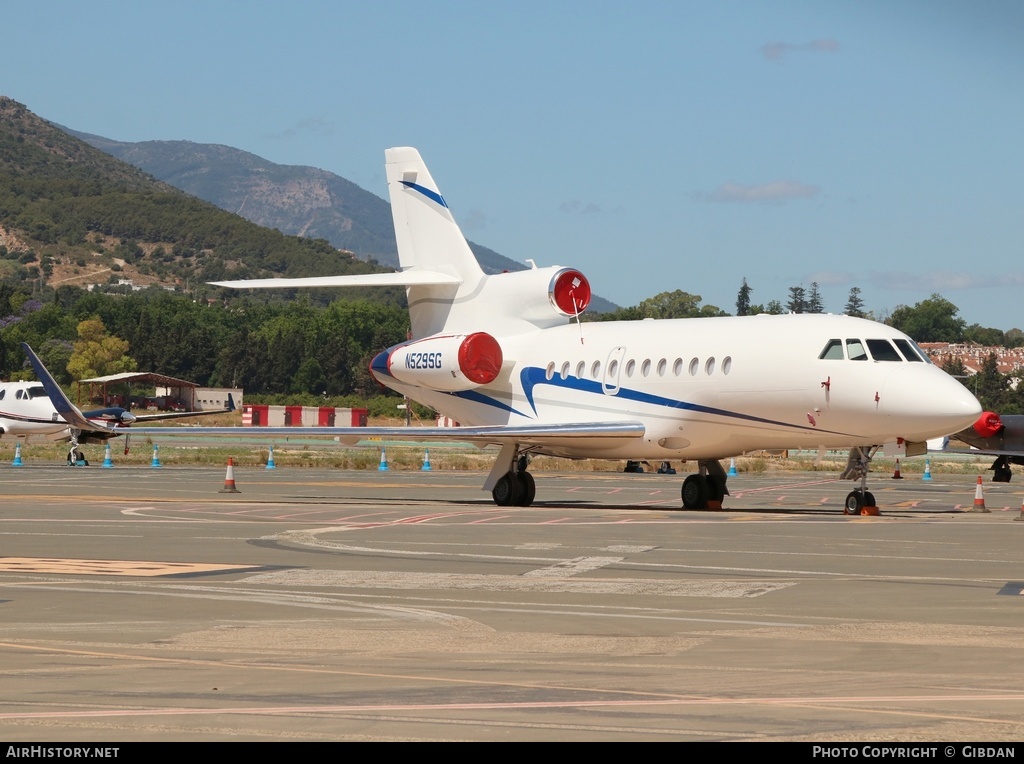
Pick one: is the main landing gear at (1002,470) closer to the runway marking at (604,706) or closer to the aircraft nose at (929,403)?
the aircraft nose at (929,403)

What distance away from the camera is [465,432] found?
2820 cm

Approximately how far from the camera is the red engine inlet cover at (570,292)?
101 ft

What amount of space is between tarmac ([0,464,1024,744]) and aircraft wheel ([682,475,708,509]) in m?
3.91

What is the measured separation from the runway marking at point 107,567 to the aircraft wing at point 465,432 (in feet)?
35.4

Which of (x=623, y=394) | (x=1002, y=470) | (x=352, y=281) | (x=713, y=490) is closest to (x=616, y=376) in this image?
(x=623, y=394)

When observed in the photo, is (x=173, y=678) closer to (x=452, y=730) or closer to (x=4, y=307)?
(x=452, y=730)

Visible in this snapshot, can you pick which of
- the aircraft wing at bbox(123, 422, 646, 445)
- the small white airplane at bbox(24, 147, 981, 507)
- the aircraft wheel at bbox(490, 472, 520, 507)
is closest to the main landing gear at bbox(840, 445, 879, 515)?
the small white airplane at bbox(24, 147, 981, 507)

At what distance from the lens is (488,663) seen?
30.4 feet

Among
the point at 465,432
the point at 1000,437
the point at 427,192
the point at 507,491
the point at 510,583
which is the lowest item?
the point at 510,583

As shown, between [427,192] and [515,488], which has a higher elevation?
[427,192]

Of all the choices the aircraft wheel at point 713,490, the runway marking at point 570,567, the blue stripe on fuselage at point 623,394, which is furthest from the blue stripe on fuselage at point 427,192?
the runway marking at point 570,567

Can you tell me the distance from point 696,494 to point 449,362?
5979mm

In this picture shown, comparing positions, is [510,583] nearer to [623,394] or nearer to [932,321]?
[623,394]
